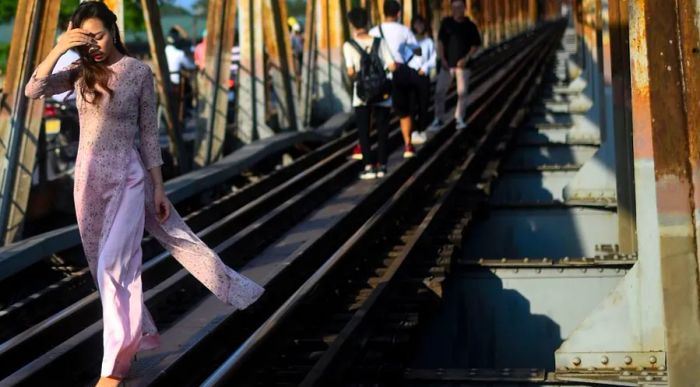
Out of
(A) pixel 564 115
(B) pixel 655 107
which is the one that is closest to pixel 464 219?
(B) pixel 655 107

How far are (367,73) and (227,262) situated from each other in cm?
379

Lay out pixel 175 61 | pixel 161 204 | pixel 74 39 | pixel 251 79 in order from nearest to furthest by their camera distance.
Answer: pixel 74 39, pixel 161 204, pixel 251 79, pixel 175 61

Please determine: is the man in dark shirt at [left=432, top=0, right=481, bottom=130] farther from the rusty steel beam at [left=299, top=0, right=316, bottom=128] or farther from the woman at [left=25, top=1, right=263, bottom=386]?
the woman at [left=25, top=1, right=263, bottom=386]

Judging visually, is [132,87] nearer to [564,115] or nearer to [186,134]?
[186,134]

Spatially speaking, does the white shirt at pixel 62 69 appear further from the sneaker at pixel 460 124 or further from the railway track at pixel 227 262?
the sneaker at pixel 460 124

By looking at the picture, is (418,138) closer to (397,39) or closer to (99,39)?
(397,39)

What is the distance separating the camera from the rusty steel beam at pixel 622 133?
9820mm

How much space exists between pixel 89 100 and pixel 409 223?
6.18m

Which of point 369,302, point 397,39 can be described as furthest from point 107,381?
point 397,39

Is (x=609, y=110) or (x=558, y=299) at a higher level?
(x=609, y=110)

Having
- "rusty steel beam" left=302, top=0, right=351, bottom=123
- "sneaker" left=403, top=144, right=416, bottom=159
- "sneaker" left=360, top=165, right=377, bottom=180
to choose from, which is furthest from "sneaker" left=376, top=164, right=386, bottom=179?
"rusty steel beam" left=302, top=0, right=351, bottom=123

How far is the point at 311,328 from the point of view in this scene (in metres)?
8.15

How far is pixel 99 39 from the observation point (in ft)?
19.4

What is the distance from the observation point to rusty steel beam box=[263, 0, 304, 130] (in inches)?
723
